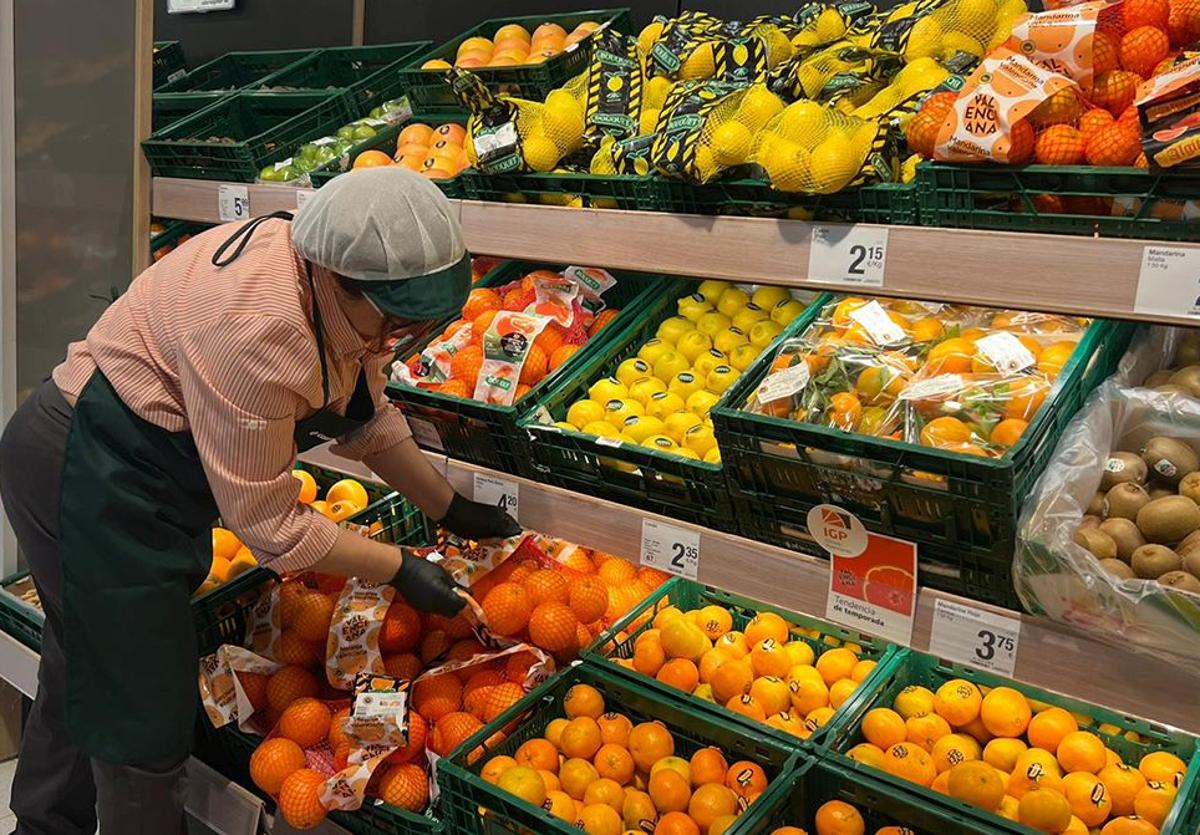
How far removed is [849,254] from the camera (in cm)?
151

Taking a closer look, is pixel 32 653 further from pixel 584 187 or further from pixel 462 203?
pixel 584 187

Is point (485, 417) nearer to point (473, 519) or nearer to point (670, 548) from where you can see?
point (473, 519)

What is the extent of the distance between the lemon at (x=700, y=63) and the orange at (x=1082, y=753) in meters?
1.41

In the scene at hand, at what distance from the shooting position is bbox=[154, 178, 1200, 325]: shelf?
1272mm

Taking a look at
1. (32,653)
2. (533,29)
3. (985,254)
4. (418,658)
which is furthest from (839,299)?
(32,653)

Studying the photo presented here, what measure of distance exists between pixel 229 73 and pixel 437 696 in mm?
2770

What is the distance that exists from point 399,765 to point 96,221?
1.92 m

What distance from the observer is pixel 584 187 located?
6.44 feet

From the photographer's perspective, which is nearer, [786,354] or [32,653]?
[786,354]

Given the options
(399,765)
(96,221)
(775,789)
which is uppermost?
(96,221)

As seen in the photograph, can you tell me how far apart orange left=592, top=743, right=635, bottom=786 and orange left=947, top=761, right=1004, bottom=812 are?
54 centimetres

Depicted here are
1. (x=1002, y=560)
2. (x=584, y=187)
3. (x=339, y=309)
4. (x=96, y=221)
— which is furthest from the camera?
(x=96, y=221)

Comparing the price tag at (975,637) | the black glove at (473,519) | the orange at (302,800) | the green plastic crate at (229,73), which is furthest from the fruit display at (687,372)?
the green plastic crate at (229,73)

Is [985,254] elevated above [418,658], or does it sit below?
above
